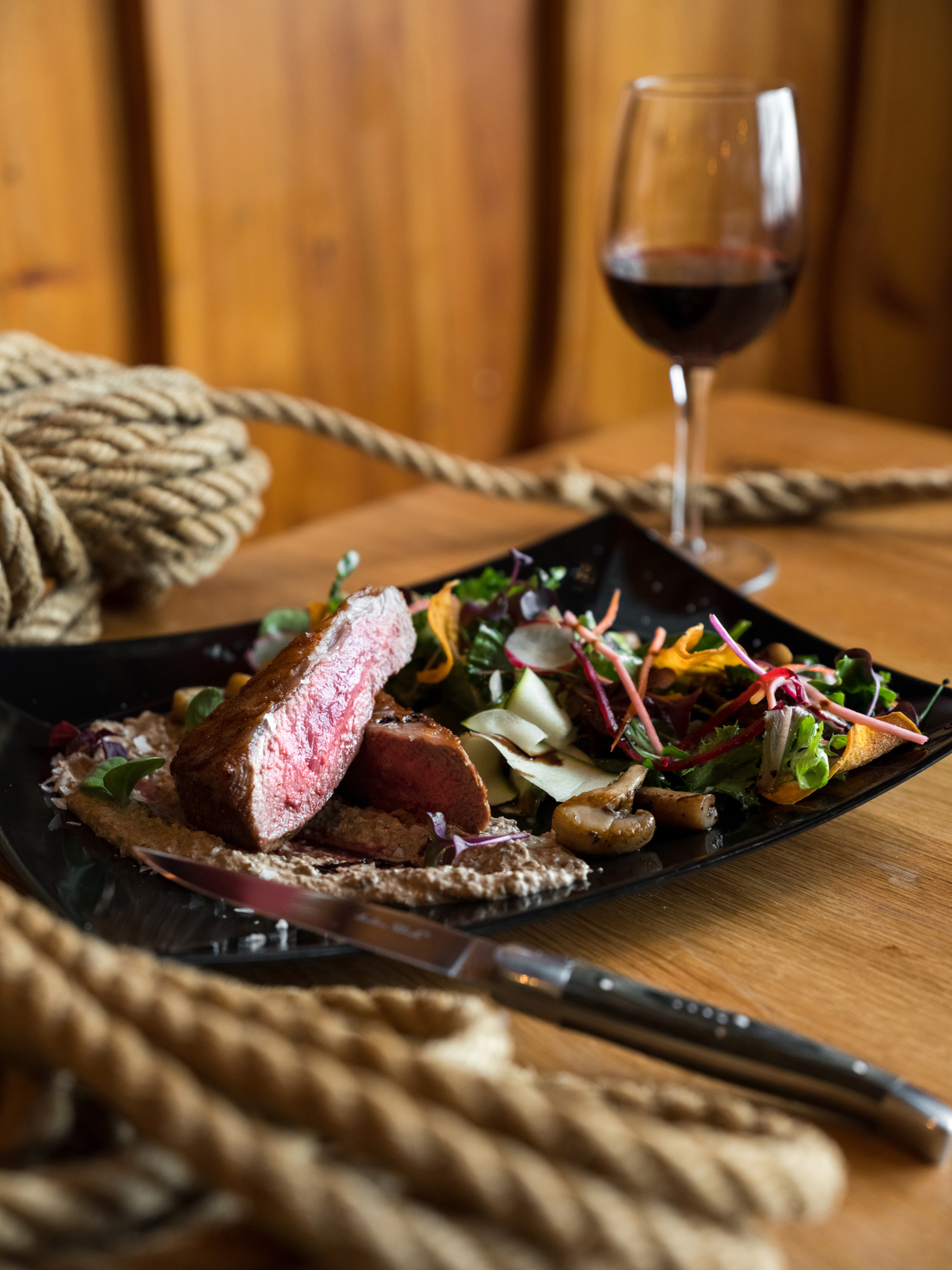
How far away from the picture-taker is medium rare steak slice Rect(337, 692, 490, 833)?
885 mm

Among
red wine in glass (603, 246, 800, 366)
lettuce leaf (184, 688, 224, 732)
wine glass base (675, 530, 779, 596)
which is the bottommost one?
wine glass base (675, 530, 779, 596)

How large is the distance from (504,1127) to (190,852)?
39cm

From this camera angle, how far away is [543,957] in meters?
0.66

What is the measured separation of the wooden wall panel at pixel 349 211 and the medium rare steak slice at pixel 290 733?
1.60 meters

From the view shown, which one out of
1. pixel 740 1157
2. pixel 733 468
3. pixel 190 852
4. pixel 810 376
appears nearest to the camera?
pixel 740 1157

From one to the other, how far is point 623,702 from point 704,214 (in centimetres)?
67

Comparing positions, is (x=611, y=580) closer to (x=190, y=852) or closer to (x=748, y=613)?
(x=748, y=613)

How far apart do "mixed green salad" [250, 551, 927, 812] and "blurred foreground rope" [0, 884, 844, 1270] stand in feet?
A: 1.28

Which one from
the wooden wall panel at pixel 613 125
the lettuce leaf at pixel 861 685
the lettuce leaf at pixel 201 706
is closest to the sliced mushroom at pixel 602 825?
the lettuce leaf at pixel 861 685

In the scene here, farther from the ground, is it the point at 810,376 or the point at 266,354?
the point at 266,354

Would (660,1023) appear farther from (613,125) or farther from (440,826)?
(613,125)

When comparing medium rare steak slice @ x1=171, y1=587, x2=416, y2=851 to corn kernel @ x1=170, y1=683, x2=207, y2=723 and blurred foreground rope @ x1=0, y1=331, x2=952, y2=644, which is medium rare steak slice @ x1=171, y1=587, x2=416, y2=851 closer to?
corn kernel @ x1=170, y1=683, x2=207, y2=723

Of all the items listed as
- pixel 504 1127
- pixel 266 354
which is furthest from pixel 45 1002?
pixel 266 354

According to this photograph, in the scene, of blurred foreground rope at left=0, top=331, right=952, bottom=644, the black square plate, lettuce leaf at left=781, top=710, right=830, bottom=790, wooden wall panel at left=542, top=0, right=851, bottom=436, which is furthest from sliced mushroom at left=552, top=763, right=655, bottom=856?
wooden wall panel at left=542, top=0, right=851, bottom=436
